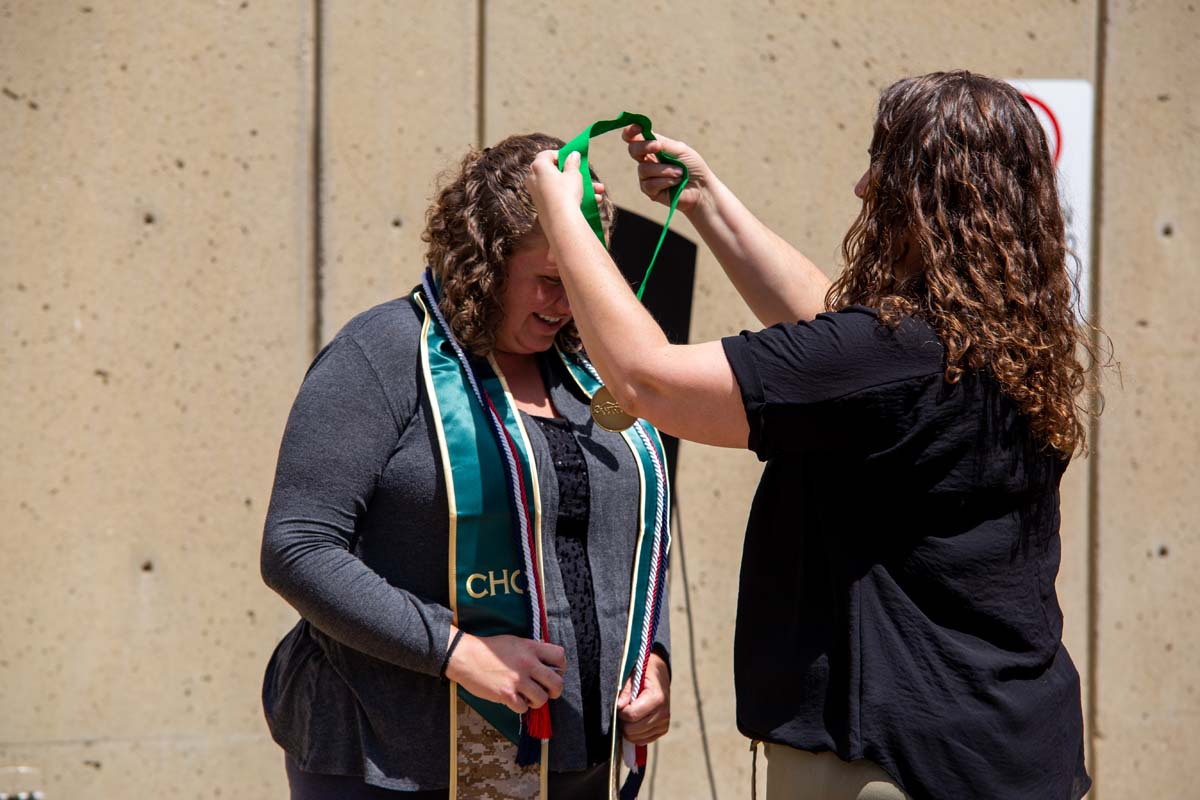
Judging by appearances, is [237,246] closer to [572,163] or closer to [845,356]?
[572,163]

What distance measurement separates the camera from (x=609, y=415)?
1.85 m

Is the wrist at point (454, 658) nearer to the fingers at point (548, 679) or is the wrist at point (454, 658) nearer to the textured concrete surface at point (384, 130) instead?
the fingers at point (548, 679)

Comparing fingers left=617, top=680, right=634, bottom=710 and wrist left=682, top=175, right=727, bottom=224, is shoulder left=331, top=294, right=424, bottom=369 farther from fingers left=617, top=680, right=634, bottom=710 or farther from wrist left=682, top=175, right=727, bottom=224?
fingers left=617, top=680, right=634, bottom=710

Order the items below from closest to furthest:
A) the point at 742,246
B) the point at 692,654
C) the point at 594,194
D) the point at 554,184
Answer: the point at 554,184, the point at 594,194, the point at 742,246, the point at 692,654

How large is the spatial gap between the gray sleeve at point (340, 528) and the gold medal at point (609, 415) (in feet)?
1.03

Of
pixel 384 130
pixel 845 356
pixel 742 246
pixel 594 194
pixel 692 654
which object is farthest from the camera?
pixel 692 654

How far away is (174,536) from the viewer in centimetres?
295

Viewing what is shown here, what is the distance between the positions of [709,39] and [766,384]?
2.04m

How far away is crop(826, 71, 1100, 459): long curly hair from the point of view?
4.82 feet

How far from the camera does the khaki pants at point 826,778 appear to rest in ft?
4.84

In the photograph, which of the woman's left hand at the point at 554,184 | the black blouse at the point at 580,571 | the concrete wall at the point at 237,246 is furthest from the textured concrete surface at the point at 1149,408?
the woman's left hand at the point at 554,184

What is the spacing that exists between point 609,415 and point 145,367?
1583mm

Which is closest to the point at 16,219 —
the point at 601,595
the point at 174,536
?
the point at 174,536

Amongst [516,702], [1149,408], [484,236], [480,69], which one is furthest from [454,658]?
[1149,408]
